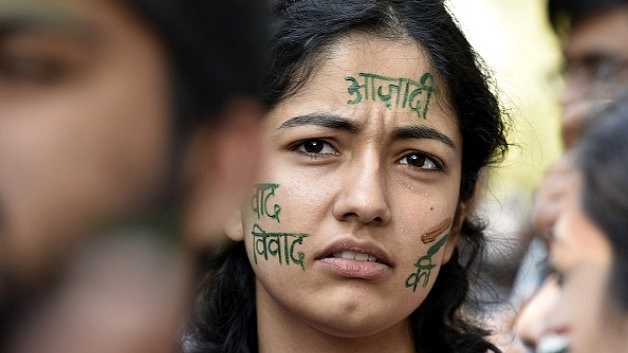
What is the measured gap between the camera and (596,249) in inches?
83.1

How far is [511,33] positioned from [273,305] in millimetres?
6845

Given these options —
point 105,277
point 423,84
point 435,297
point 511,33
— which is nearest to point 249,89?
point 105,277

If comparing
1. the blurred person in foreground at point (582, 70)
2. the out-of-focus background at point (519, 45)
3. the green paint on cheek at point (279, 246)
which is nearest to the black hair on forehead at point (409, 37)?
the green paint on cheek at point (279, 246)

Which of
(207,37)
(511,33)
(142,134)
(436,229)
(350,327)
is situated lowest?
(350,327)

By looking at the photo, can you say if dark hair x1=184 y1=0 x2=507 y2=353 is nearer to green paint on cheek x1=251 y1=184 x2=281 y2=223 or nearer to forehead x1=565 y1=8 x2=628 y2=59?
green paint on cheek x1=251 y1=184 x2=281 y2=223

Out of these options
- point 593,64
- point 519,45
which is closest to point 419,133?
point 593,64

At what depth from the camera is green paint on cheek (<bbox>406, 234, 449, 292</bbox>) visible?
2.86 meters

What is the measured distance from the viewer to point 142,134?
45.3 inches

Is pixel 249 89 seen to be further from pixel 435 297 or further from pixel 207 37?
pixel 435 297

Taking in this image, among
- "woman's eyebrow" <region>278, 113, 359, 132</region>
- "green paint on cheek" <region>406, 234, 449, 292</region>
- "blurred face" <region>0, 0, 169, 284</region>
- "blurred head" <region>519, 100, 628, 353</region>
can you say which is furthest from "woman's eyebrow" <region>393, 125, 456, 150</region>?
"blurred face" <region>0, 0, 169, 284</region>

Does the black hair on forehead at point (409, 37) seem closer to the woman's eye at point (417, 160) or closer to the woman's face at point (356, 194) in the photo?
the woman's face at point (356, 194)

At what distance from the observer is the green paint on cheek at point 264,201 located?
2.91 metres

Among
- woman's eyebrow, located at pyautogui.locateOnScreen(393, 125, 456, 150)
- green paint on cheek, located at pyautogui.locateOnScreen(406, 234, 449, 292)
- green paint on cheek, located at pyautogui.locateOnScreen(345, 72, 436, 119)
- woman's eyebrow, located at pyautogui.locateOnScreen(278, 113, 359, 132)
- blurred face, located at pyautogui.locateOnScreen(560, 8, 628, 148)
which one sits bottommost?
green paint on cheek, located at pyautogui.locateOnScreen(406, 234, 449, 292)

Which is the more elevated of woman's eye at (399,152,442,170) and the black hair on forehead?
the black hair on forehead
